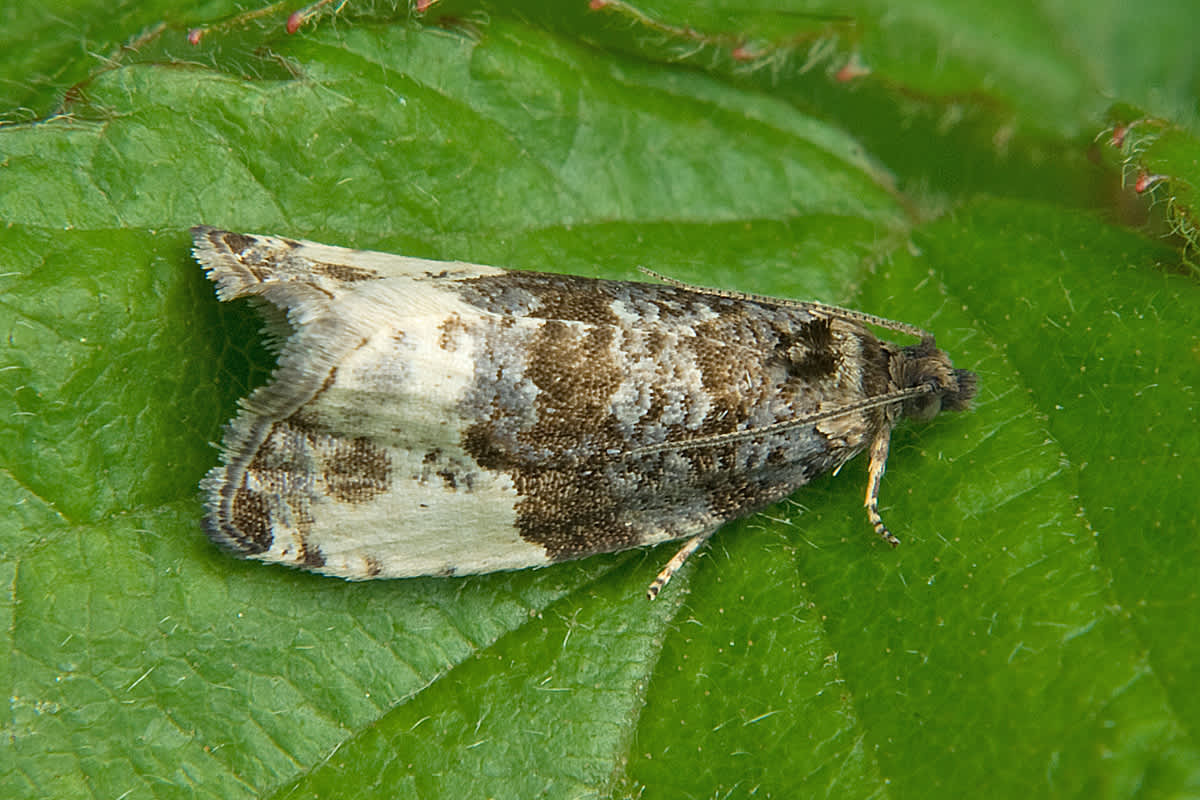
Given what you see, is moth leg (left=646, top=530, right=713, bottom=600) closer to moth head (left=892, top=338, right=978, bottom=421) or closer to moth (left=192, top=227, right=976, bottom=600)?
moth (left=192, top=227, right=976, bottom=600)

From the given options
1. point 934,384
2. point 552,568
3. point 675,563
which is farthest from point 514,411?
point 934,384

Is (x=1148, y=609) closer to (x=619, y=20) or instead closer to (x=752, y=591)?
(x=752, y=591)

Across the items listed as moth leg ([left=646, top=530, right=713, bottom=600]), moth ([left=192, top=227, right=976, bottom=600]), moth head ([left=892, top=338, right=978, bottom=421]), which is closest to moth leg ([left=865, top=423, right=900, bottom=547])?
moth ([left=192, top=227, right=976, bottom=600])

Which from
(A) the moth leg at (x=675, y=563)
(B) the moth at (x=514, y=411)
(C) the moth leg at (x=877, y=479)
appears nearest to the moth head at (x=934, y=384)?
(B) the moth at (x=514, y=411)

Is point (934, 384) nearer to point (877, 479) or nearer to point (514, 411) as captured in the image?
point (877, 479)

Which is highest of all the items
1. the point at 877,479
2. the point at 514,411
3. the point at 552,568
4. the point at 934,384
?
the point at 934,384

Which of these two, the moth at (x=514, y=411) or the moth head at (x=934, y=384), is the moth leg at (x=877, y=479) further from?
the moth head at (x=934, y=384)
